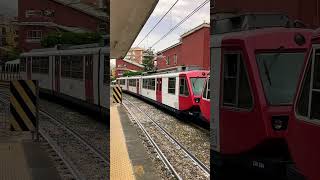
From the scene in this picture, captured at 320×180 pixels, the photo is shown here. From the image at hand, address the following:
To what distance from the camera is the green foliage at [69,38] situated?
1509mm

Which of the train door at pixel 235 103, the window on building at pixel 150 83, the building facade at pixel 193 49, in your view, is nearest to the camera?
the train door at pixel 235 103

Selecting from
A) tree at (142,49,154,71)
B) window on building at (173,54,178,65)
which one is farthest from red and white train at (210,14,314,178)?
tree at (142,49,154,71)

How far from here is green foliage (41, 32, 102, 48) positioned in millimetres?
1509

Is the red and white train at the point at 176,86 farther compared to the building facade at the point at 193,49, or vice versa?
the red and white train at the point at 176,86

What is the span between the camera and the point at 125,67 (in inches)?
66.7

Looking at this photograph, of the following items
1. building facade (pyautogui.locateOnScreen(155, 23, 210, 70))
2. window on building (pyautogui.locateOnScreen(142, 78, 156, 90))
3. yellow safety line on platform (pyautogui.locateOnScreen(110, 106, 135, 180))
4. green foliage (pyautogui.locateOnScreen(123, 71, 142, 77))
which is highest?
building facade (pyautogui.locateOnScreen(155, 23, 210, 70))

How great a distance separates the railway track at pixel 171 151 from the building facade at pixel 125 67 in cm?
26

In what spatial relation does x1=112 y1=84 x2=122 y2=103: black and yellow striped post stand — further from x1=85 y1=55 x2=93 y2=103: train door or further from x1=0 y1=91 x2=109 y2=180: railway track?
x1=0 y1=91 x2=109 y2=180: railway track

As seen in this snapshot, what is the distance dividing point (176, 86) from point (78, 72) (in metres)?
0.63

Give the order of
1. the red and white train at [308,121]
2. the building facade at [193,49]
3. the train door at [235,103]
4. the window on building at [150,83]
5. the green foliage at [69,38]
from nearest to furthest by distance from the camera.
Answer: the red and white train at [308,121], the train door at [235,103], the building facade at [193,49], the green foliage at [69,38], the window on building at [150,83]

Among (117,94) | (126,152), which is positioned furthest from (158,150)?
(117,94)

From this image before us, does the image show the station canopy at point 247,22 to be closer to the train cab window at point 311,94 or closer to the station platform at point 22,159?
the train cab window at point 311,94

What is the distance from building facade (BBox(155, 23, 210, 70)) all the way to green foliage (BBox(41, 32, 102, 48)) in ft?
1.09

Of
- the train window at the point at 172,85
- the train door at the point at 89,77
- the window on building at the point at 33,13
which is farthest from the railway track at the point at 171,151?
the window on building at the point at 33,13
